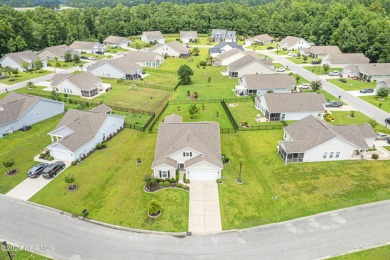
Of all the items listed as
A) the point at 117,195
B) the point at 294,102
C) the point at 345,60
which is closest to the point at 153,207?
the point at 117,195

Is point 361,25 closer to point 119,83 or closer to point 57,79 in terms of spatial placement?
point 119,83

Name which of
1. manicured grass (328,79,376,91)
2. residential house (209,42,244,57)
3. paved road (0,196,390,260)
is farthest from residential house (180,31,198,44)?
paved road (0,196,390,260)

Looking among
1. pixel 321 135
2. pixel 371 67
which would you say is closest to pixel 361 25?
pixel 371 67

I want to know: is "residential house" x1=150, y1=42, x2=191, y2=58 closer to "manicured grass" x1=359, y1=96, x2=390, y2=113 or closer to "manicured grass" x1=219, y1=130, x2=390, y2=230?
"manicured grass" x1=359, y1=96, x2=390, y2=113

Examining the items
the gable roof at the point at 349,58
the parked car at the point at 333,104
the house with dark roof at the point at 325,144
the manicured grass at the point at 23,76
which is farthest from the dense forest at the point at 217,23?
the house with dark roof at the point at 325,144

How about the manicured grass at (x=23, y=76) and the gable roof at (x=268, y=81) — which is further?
the manicured grass at (x=23, y=76)

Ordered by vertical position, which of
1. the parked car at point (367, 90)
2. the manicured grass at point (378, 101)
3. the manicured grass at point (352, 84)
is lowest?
the manicured grass at point (378, 101)

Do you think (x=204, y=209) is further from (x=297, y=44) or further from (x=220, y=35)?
(x=220, y=35)

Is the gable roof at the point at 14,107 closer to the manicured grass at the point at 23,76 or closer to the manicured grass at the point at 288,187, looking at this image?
the manicured grass at the point at 23,76
